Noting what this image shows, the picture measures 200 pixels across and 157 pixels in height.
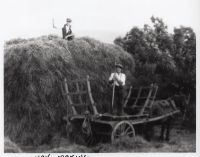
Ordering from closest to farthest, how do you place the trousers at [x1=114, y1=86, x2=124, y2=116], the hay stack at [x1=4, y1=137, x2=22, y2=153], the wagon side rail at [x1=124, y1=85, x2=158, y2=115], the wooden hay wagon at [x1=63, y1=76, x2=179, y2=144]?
the hay stack at [x1=4, y1=137, x2=22, y2=153] < the wooden hay wagon at [x1=63, y1=76, x2=179, y2=144] < the trousers at [x1=114, y1=86, x2=124, y2=116] < the wagon side rail at [x1=124, y1=85, x2=158, y2=115]

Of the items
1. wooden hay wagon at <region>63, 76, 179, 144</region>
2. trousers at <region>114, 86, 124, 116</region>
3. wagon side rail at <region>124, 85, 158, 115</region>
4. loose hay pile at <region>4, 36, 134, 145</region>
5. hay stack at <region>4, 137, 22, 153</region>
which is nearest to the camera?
hay stack at <region>4, 137, 22, 153</region>

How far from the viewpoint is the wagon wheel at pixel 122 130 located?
9.09 metres

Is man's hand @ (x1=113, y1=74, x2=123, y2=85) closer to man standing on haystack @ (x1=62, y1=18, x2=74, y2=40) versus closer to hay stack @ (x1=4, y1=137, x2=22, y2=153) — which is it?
man standing on haystack @ (x1=62, y1=18, x2=74, y2=40)

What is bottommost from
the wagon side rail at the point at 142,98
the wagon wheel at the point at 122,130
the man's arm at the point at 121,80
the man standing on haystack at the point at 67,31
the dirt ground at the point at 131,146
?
the dirt ground at the point at 131,146

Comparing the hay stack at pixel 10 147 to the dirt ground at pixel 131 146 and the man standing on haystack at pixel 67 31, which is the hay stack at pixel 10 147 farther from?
the man standing on haystack at pixel 67 31

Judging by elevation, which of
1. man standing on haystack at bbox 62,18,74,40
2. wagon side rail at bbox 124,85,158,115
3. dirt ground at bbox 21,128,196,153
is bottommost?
dirt ground at bbox 21,128,196,153

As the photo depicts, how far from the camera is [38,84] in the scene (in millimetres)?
9500

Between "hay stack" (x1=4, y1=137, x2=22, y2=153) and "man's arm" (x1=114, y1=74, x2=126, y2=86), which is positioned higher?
"man's arm" (x1=114, y1=74, x2=126, y2=86)

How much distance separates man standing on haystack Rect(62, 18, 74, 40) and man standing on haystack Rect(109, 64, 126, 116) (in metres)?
1.06

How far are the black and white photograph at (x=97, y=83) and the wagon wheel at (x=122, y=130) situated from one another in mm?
18

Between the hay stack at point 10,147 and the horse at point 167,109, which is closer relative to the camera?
the hay stack at point 10,147

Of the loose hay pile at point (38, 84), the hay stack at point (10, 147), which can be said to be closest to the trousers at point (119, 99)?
the loose hay pile at point (38, 84)

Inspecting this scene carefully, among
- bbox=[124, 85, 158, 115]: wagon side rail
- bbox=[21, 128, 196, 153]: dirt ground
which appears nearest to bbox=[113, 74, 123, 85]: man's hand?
bbox=[124, 85, 158, 115]: wagon side rail

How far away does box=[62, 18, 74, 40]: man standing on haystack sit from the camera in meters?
9.47
